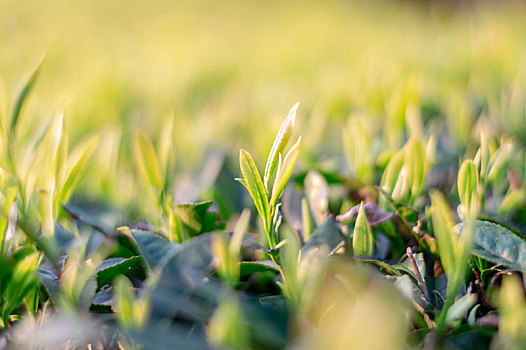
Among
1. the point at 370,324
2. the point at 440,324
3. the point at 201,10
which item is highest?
the point at 201,10

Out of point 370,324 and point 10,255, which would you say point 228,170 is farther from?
point 370,324

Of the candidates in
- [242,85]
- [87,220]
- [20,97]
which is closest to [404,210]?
[87,220]

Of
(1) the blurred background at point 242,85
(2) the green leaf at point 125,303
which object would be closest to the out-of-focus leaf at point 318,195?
(1) the blurred background at point 242,85

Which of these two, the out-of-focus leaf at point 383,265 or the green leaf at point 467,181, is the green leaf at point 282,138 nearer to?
the out-of-focus leaf at point 383,265

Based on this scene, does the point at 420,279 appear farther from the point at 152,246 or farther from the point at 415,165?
the point at 152,246

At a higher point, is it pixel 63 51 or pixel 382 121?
pixel 63 51

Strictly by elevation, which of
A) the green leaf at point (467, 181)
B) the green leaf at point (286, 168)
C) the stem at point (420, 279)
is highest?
the green leaf at point (286, 168)

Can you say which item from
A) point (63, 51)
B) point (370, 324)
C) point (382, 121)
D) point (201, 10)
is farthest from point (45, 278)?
point (201, 10)
